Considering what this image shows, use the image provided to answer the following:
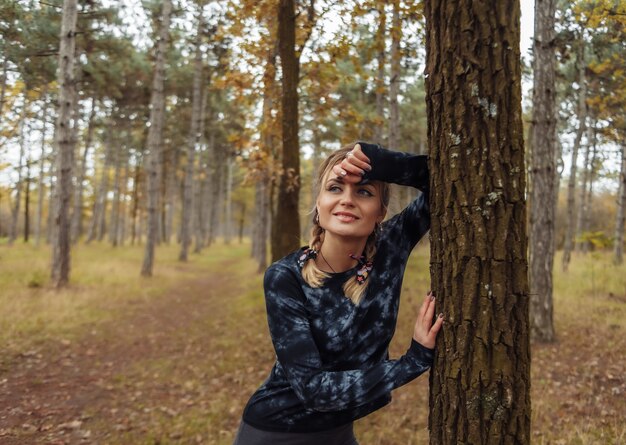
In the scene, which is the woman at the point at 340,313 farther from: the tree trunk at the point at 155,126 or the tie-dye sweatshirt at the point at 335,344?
the tree trunk at the point at 155,126

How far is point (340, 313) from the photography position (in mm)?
1975

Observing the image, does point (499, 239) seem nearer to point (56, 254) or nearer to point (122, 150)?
point (56, 254)

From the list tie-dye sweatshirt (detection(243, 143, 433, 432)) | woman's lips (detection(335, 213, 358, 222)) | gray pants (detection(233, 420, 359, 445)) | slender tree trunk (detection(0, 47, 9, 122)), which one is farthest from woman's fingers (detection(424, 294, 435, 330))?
slender tree trunk (detection(0, 47, 9, 122))

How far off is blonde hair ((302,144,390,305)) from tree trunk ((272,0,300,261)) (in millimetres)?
5068

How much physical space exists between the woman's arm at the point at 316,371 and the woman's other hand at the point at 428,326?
0.08 m

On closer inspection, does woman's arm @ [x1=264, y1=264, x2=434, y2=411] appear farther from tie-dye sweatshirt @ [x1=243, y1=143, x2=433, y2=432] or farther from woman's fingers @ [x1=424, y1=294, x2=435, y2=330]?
woman's fingers @ [x1=424, y1=294, x2=435, y2=330]

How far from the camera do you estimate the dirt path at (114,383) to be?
484cm

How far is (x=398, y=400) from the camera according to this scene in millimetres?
5738

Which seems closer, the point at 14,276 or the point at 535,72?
the point at 535,72

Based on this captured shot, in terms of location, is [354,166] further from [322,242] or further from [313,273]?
[313,273]

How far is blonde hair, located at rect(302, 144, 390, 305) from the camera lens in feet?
6.66

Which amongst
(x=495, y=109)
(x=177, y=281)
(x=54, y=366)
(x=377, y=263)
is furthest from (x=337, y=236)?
(x=177, y=281)

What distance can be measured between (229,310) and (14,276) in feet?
20.1

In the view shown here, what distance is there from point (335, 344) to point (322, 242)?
0.54 m
